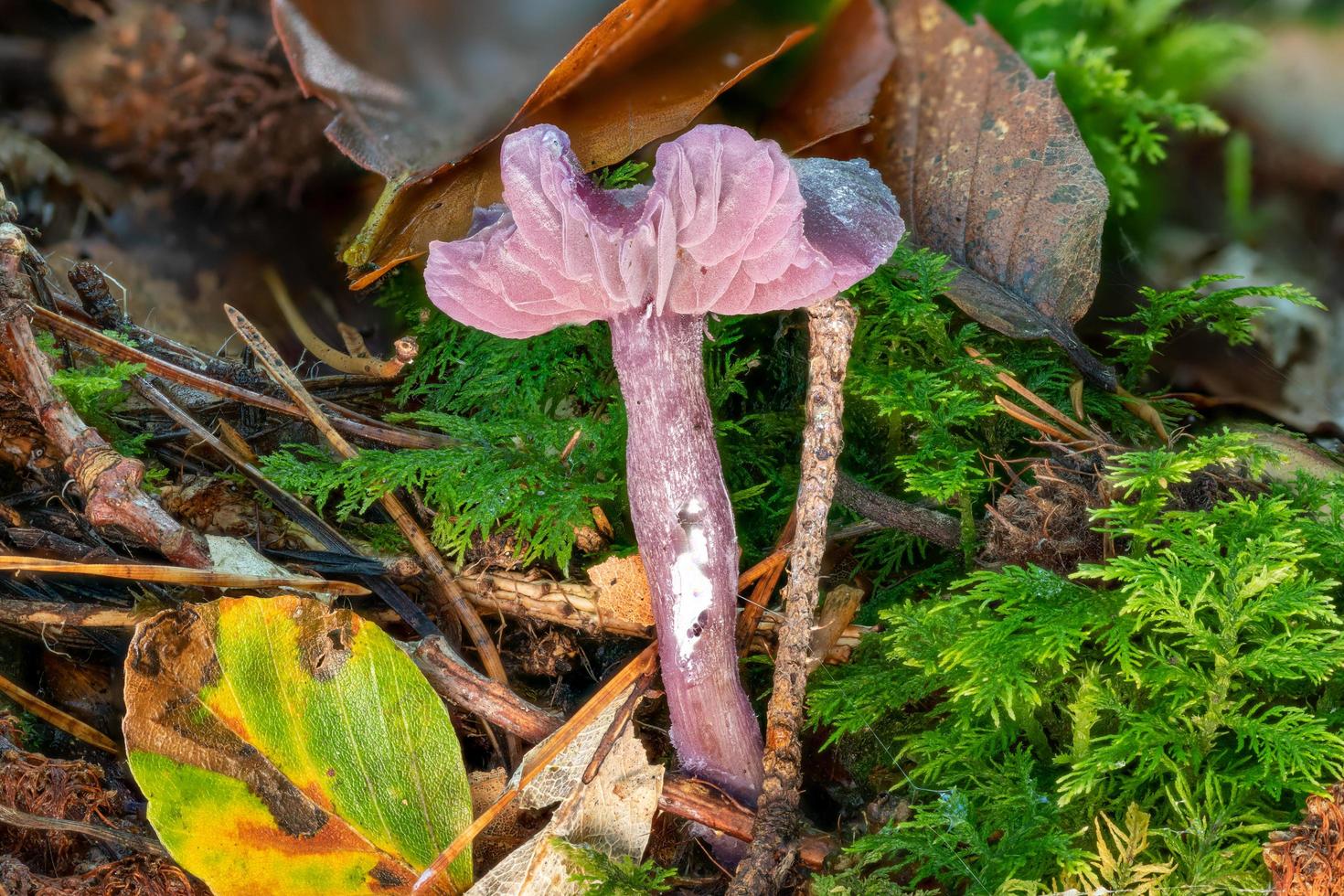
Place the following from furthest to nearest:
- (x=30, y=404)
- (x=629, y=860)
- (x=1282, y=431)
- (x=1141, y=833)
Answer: (x=1282, y=431) < (x=30, y=404) < (x=629, y=860) < (x=1141, y=833)

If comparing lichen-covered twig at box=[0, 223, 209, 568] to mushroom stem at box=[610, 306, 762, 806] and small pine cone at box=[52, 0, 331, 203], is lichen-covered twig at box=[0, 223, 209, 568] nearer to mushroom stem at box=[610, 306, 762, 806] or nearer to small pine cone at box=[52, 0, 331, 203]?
mushroom stem at box=[610, 306, 762, 806]

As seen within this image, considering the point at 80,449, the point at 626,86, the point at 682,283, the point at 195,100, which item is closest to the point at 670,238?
the point at 682,283

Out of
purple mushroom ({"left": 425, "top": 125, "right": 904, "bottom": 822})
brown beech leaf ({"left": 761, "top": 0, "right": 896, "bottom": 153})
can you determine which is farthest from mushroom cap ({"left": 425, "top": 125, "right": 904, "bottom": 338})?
brown beech leaf ({"left": 761, "top": 0, "right": 896, "bottom": 153})

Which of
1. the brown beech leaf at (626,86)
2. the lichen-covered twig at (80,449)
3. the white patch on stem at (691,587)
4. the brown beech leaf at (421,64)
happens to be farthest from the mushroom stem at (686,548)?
the lichen-covered twig at (80,449)

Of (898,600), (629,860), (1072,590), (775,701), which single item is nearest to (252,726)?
(629,860)

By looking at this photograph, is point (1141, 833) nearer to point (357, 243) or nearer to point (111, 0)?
point (357, 243)

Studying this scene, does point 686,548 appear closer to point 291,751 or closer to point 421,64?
point 291,751
